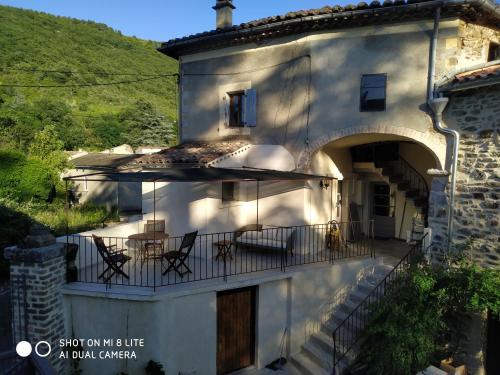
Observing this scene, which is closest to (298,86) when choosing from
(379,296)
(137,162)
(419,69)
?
(419,69)

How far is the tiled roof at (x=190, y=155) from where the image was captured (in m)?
10.6

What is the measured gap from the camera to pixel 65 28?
62.3 meters

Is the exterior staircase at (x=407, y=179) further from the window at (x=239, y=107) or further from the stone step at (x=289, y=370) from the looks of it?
the stone step at (x=289, y=370)

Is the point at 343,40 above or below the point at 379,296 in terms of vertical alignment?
above

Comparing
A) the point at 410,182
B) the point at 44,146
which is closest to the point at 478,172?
the point at 410,182

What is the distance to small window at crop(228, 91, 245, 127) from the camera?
1245 cm

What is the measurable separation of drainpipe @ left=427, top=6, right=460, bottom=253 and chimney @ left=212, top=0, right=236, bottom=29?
23.9ft

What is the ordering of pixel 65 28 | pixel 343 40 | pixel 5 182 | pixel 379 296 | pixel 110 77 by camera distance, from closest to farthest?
pixel 379 296, pixel 343 40, pixel 5 182, pixel 110 77, pixel 65 28

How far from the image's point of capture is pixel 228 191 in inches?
453

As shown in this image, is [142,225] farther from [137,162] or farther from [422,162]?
[422,162]

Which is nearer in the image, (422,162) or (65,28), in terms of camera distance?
(422,162)

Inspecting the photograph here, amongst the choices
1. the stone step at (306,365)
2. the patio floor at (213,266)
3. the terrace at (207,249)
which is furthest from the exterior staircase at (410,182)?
the stone step at (306,365)

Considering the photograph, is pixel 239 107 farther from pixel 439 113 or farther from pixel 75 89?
pixel 75 89

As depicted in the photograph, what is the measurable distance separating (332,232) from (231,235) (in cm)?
332
